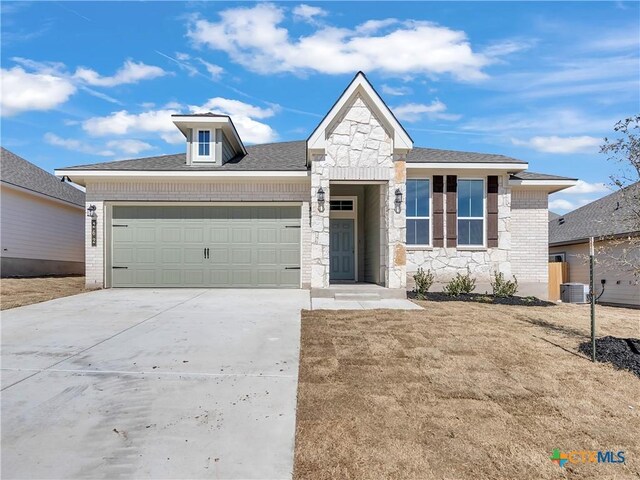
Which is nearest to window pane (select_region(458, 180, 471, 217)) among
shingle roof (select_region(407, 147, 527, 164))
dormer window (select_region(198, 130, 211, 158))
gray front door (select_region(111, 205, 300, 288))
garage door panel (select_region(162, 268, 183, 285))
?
shingle roof (select_region(407, 147, 527, 164))

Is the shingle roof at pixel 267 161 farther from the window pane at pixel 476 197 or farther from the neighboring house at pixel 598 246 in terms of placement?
the neighboring house at pixel 598 246

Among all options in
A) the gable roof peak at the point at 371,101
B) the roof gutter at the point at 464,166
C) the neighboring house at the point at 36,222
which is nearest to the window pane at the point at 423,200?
the roof gutter at the point at 464,166

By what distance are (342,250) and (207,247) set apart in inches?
182

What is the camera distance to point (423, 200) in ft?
41.2

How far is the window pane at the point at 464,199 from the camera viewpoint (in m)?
12.6

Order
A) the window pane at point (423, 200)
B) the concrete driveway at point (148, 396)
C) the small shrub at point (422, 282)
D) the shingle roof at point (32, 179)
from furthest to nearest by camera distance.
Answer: the shingle roof at point (32, 179)
the window pane at point (423, 200)
the small shrub at point (422, 282)
the concrete driveway at point (148, 396)

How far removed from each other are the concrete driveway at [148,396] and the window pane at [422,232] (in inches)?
253

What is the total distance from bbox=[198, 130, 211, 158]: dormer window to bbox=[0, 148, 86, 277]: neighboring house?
7289mm

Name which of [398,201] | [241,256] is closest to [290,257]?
[241,256]

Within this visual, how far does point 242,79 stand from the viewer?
13133 mm

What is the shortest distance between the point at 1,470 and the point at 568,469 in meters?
4.02

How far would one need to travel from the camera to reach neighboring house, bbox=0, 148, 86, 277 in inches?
570

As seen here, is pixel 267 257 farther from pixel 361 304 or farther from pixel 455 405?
pixel 455 405

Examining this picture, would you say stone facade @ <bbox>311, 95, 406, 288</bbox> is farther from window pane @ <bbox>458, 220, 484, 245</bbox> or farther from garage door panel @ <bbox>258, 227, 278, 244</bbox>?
window pane @ <bbox>458, 220, 484, 245</bbox>
